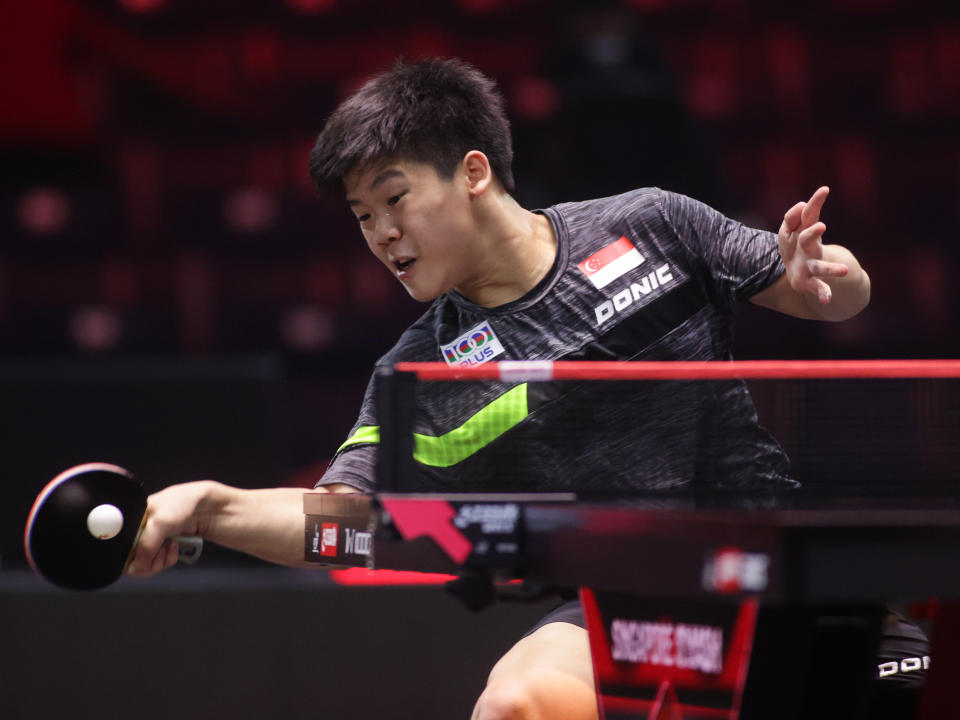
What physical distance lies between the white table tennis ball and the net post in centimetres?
46

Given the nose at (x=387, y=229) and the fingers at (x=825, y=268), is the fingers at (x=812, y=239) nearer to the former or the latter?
the fingers at (x=825, y=268)

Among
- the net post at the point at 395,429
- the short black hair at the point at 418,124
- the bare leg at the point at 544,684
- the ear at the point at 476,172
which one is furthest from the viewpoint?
the ear at the point at 476,172

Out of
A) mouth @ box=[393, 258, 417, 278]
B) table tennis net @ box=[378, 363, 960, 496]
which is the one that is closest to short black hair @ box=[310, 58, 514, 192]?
mouth @ box=[393, 258, 417, 278]

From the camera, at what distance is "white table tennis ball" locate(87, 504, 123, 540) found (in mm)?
1795

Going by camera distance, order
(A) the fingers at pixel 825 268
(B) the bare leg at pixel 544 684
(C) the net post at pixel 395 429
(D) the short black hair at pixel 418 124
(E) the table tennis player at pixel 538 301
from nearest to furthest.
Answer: (C) the net post at pixel 395 429, (B) the bare leg at pixel 544 684, (A) the fingers at pixel 825 268, (E) the table tennis player at pixel 538 301, (D) the short black hair at pixel 418 124

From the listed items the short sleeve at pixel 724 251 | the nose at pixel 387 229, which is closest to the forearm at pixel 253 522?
the nose at pixel 387 229

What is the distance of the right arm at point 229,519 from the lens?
1.90 metres

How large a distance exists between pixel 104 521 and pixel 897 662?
1264mm

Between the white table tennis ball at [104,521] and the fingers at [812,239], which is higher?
the fingers at [812,239]

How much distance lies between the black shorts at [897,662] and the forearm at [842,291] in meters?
0.52

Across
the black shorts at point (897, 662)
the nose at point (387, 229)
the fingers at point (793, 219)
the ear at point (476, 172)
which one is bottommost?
the black shorts at point (897, 662)

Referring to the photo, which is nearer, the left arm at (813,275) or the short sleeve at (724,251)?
the left arm at (813,275)

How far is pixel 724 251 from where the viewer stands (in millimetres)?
2209

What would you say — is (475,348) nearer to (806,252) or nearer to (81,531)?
(806,252)
